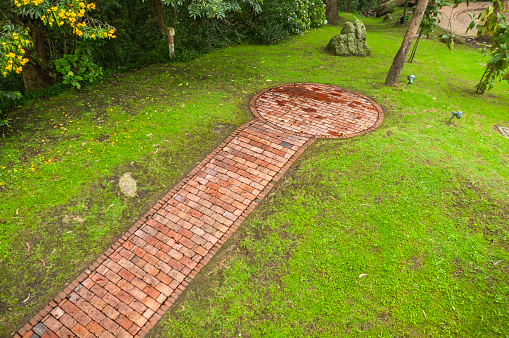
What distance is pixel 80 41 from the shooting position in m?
9.03

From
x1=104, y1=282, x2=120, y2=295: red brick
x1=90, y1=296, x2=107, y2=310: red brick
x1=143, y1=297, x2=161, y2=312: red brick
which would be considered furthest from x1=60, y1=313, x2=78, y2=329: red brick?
x1=143, y1=297, x2=161, y2=312: red brick

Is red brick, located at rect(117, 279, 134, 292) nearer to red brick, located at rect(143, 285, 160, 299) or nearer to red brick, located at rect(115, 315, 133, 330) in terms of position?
red brick, located at rect(143, 285, 160, 299)

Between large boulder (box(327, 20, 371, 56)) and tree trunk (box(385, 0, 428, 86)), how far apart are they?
352 cm

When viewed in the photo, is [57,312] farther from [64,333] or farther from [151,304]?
[151,304]

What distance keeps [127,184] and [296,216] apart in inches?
132

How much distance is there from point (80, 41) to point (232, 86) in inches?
183

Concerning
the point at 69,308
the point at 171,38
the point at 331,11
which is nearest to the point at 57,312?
the point at 69,308

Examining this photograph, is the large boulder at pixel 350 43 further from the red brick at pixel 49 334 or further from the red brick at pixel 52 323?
the red brick at pixel 49 334

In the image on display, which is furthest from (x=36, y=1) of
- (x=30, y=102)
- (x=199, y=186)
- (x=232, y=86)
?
(x=232, y=86)

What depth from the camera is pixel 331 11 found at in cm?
1947

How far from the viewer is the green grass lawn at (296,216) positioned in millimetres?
4160

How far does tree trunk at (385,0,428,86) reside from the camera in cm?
935

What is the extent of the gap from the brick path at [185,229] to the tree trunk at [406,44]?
2259 millimetres

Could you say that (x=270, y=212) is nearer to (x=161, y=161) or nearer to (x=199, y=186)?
(x=199, y=186)
